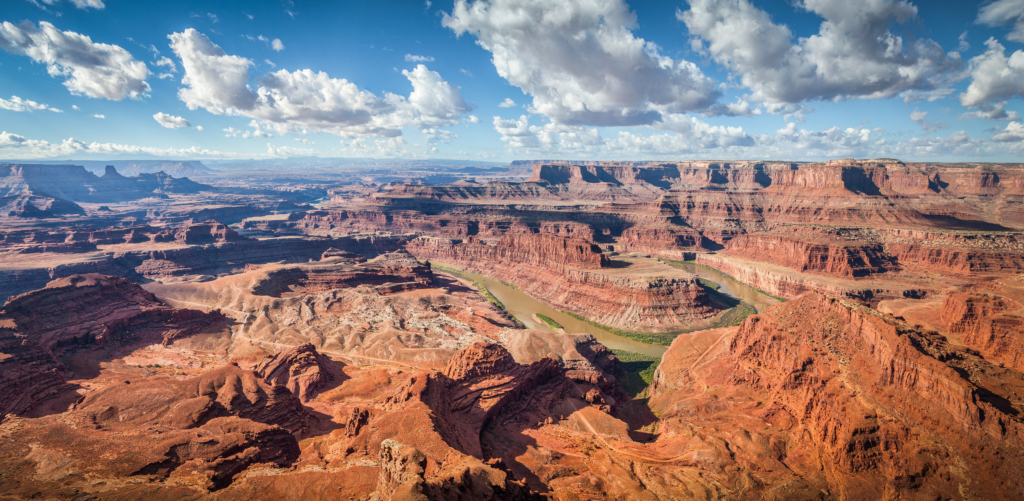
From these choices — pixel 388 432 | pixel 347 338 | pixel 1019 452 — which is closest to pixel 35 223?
pixel 347 338

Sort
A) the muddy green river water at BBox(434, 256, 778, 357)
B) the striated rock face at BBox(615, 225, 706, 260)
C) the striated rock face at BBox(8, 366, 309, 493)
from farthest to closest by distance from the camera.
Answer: the striated rock face at BBox(615, 225, 706, 260) < the muddy green river water at BBox(434, 256, 778, 357) < the striated rock face at BBox(8, 366, 309, 493)

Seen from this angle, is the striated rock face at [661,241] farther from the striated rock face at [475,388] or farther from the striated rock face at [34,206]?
the striated rock face at [34,206]

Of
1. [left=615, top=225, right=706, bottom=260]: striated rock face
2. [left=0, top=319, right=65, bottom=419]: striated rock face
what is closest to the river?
[left=615, top=225, right=706, bottom=260]: striated rock face

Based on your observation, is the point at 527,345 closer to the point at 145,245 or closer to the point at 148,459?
the point at 148,459

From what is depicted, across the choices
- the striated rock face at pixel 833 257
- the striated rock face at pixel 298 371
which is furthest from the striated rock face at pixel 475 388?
the striated rock face at pixel 833 257

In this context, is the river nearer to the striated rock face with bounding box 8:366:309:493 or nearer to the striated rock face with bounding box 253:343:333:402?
the striated rock face with bounding box 253:343:333:402
